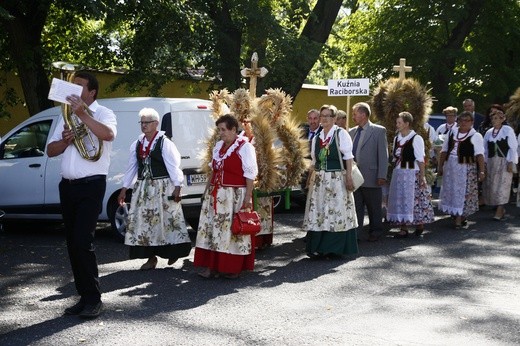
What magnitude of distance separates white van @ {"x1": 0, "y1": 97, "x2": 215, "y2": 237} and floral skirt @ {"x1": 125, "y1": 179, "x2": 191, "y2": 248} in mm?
1790

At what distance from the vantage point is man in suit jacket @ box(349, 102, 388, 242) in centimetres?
1274

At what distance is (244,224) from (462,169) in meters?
5.79

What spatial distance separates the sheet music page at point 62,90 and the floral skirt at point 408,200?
6.79m

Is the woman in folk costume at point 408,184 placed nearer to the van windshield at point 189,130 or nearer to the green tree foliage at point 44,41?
the van windshield at point 189,130

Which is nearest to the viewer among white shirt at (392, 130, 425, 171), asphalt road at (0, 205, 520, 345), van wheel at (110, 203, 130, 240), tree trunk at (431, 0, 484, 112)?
asphalt road at (0, 205, 520, 345)

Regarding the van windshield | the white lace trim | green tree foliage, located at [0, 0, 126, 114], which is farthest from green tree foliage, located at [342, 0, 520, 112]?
the white lace trim

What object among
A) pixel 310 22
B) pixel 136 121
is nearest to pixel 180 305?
pixel 136 121

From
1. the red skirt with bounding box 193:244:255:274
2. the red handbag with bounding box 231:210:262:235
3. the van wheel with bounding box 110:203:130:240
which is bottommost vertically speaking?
the red skirt with bounding box 193:244:255:274

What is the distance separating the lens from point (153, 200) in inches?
412

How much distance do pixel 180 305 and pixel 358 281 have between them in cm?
214

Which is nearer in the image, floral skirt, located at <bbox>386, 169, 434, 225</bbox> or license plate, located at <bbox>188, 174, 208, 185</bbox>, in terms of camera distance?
license plate, located at <bbox>188, 174, 208, 185</bbox>

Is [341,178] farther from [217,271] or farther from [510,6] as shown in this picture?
[510,6]

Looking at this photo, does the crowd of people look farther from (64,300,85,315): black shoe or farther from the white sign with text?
the white sign with text

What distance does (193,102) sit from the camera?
1293cm
